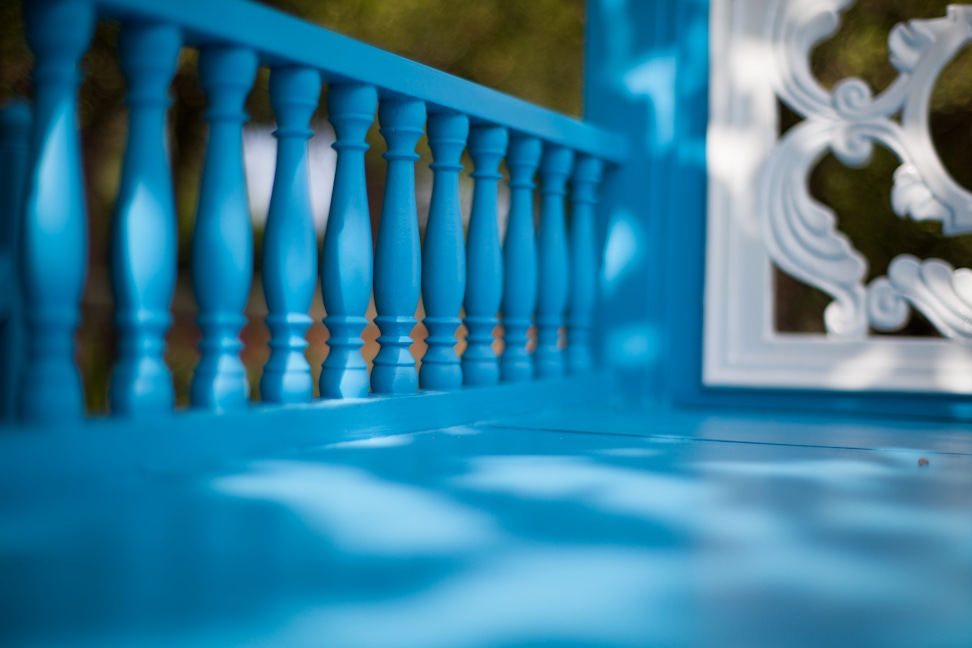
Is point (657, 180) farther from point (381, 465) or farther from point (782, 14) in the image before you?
point (381, 465)

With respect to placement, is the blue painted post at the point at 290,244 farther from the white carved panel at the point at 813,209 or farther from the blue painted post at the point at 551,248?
the white carved panel at the point at 813,209

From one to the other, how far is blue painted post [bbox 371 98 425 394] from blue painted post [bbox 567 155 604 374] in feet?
2.30

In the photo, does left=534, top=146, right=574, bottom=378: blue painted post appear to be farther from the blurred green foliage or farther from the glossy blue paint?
the blurred green foliage

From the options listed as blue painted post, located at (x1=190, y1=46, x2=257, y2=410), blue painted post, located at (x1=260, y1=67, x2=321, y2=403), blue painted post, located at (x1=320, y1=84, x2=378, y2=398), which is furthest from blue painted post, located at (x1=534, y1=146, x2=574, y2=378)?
blue painted post, located at (x1=190, y1=46, x2=257, y2=410)

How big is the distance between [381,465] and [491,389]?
2.09 ft

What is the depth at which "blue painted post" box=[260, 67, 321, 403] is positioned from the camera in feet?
5.11

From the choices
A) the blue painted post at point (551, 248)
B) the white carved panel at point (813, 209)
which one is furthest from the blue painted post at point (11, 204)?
the white carved panel at point (813, 209)

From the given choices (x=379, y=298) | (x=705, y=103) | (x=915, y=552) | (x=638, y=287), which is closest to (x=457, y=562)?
(x=915, y=552)

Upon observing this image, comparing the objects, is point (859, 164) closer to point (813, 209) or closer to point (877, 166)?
point (813, 209)

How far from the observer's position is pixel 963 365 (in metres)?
2.26

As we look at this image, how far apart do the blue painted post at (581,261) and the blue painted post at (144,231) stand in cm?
126

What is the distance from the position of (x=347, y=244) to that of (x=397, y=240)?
0.15m

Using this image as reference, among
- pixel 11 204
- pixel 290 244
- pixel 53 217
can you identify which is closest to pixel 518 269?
pixel 290 244

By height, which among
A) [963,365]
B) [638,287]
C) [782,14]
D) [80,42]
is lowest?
[963,365]
